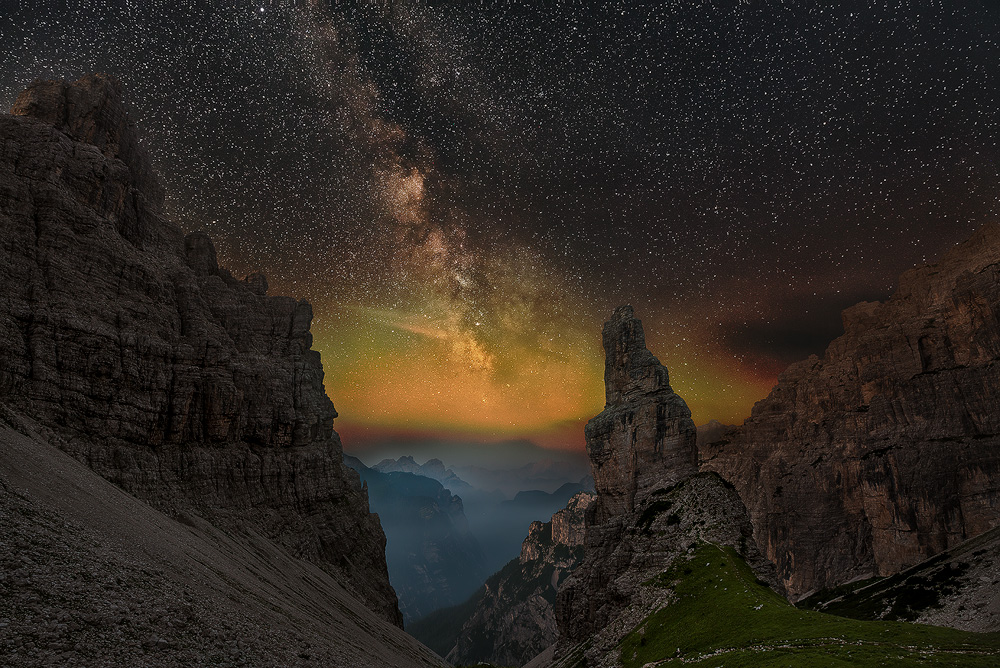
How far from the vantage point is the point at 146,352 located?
96562 millimetres

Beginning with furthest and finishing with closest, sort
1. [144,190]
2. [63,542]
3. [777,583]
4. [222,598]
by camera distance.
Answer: [144,190], [777,583], [222,598], [63,542]

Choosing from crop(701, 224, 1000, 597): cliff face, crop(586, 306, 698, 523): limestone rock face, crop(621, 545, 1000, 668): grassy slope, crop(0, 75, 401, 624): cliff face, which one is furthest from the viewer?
crop(701, 224, 1000, 597): cliff face

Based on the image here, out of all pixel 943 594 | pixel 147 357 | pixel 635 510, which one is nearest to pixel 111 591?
pixel 147 357

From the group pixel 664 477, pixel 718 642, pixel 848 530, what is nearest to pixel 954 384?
pixel 848 530

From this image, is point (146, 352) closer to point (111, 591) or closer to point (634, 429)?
point (111, 591)

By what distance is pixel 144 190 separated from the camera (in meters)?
123

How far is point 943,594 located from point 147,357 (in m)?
197

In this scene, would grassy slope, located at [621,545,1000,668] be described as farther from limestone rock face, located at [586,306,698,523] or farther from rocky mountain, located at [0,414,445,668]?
A: rocky mountain, located at [0,414,445,668]

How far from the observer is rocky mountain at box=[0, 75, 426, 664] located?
273ft

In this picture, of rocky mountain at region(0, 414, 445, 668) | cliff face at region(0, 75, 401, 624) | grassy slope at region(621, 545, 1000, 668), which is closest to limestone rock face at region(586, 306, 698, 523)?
grassy slope at region(621, 545, 1000, 668)

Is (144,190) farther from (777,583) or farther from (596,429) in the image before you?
(777,583)

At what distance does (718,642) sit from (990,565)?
125 meters

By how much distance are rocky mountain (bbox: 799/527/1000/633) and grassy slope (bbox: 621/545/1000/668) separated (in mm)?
60690

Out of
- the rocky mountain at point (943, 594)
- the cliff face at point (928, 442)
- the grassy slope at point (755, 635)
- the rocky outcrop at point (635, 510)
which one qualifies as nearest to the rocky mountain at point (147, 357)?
the rocky outcrop at point (635, 510)
